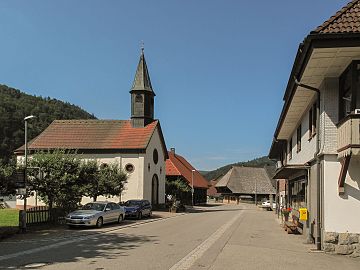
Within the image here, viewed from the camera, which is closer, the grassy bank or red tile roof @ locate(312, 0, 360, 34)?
red tile roof @ locate(312, 0, 360, 34)

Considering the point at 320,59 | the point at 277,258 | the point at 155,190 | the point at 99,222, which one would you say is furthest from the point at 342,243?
the point at 155,190

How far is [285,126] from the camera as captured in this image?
27.1 metres

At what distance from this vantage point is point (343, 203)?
48.8ft

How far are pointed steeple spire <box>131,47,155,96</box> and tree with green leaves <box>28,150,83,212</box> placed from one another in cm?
2451

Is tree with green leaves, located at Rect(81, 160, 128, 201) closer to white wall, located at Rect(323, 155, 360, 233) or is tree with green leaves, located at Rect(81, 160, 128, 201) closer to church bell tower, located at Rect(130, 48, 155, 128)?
church bell tower, located at Rect(130, 48, 155, 128)

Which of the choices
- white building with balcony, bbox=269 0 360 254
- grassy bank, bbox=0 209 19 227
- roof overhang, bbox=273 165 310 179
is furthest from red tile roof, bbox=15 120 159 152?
white building with balcony, bbox=269 0 360 254

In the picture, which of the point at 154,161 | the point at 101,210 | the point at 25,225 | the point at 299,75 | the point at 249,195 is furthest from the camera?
the point at 249,195

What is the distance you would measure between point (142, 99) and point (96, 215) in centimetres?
2615

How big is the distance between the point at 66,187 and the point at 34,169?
204 cm

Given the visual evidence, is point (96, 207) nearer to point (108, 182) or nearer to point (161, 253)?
point (108, 182)

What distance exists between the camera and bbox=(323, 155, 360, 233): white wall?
14734 mm

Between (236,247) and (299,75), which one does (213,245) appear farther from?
(299,75)

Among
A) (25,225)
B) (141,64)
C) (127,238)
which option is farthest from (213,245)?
(141,64)

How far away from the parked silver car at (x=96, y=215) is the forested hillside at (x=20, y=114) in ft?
118
